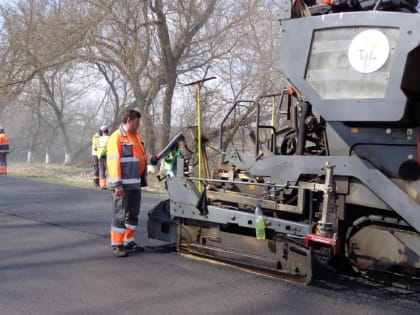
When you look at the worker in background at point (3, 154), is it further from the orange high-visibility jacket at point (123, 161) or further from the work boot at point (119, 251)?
the work boot at point (119, 251)

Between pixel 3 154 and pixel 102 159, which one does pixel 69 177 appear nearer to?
pixel 3 154

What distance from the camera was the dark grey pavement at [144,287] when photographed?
4.05m

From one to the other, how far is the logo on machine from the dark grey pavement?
196 cm

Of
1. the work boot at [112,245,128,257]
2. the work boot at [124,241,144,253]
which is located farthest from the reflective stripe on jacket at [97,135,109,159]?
the work boot at [112,245,128,257]

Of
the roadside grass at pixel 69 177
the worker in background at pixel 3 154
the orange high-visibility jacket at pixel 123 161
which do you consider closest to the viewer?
the orange high-visibility jacket at pixel 123 161

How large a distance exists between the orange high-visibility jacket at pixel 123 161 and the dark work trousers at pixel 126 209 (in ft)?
0.39

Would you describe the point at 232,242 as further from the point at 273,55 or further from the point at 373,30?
the point at 273,55

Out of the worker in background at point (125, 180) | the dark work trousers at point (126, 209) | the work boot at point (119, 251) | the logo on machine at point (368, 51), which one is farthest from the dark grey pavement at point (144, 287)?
the logo on machine at point (368, 51)

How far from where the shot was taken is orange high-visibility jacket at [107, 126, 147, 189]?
18.9 feet

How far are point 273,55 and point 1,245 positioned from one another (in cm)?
1143

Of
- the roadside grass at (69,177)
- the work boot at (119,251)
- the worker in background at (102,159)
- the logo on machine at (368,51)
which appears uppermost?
the logo on machine at (368,51)

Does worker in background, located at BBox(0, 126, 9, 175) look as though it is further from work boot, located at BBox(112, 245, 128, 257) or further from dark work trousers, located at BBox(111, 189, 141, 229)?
work boot, located at BBox(112, 245, 128, 257)

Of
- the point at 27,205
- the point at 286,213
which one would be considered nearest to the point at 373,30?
the point at 286,213

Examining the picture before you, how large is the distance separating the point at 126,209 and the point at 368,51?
324 centimetres
